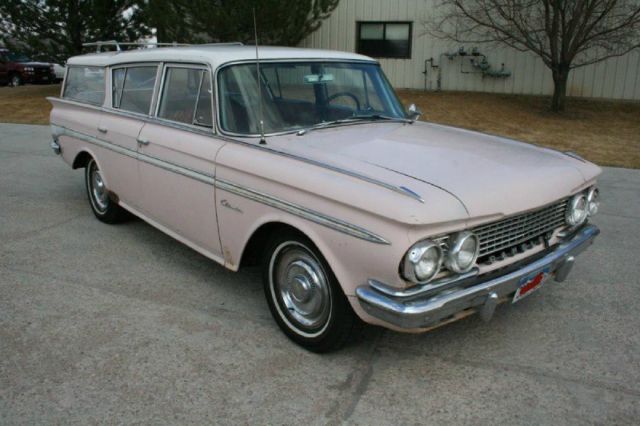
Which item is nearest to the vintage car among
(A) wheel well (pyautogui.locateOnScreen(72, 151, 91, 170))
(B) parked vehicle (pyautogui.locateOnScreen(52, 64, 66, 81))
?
(A) wheel well (pyautogui.locateOnScreen(72, 151, 91, 170))

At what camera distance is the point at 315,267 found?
10.5ft

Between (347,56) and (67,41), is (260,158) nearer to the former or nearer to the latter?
Result: (347,56)

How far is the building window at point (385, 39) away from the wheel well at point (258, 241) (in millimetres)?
14346

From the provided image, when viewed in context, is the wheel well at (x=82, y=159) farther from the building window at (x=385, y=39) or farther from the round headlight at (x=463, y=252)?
the building window at (x=385, y=39)

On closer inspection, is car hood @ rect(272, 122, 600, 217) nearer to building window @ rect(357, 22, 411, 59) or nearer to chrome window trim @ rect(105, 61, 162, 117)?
chrome window trim @ rect(105, 61, 162, 117)

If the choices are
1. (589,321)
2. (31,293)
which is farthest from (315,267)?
(31,293)

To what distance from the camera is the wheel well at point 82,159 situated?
5763mm

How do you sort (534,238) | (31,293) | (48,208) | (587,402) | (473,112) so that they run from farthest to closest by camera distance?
(473,112) < (48,208) < (31,293) < (534,238) < (587,402)

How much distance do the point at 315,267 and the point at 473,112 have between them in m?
11.4

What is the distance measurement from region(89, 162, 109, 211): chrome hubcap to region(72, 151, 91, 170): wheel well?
119mm

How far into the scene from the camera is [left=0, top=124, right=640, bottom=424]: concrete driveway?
2.82 metres

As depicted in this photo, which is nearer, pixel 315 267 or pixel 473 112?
pixel 315 267

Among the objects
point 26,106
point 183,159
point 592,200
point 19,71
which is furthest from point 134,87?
point 19,71

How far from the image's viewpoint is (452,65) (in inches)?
642
